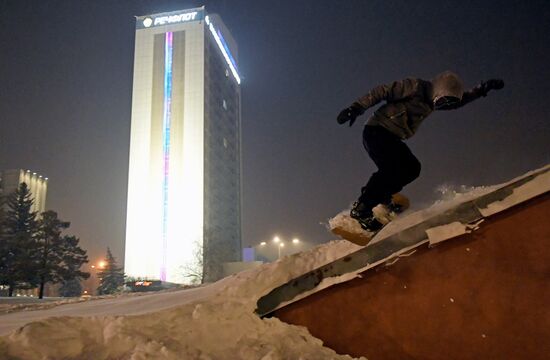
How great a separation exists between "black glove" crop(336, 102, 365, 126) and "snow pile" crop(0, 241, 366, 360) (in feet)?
5.73

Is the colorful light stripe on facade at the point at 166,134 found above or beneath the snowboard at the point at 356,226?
above

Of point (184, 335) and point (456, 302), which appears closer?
point (184, 335)

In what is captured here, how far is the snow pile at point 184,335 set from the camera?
283cm

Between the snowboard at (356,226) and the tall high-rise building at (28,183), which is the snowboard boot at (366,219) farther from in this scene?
the tall high-rise building at (28,183)

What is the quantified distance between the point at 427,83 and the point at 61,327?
4.18 meters

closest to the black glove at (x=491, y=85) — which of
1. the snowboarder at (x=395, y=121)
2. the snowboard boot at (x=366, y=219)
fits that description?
the snowboarder at (x=395, y=121)

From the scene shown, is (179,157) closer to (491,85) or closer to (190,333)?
(491,85)

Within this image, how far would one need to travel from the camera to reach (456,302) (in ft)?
11.3

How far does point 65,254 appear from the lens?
116 feet

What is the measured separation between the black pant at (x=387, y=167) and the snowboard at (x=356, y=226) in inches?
4.5

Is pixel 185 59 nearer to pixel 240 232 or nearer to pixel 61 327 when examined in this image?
pixel 240 232

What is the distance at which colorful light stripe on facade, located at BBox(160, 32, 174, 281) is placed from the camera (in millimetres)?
72562

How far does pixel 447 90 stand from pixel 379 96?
684mm

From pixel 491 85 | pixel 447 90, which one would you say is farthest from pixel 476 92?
pixel 447 90
